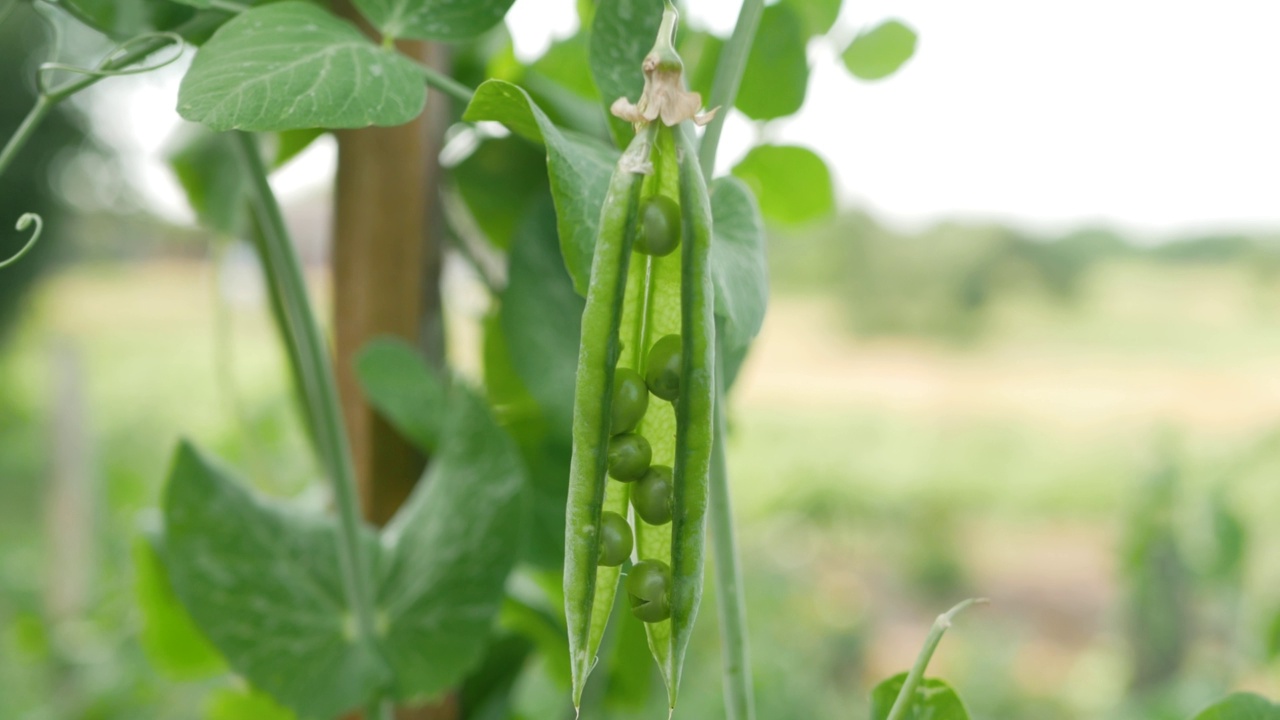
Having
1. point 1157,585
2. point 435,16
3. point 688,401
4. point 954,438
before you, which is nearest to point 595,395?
point 688,401

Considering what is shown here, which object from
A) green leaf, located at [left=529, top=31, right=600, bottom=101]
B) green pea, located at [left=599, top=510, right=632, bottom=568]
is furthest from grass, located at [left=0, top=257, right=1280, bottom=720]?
green pea, located at [left=599, top=510, right=632, bottom=568]

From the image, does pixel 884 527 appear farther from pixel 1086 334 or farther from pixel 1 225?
pixel 1 225

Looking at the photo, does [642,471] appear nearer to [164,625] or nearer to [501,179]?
[501,179]

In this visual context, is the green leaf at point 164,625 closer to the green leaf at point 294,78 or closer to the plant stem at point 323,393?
the plant stem at point 323,393

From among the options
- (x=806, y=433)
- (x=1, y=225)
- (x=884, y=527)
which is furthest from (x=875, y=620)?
(x=1, y=225)

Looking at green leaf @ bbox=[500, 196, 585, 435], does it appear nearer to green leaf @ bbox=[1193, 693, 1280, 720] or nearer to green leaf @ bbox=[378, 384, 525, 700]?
green leaf @ bbox=[378, 384, 525, 700]

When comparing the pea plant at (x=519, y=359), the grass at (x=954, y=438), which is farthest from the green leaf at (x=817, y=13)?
the grass at (x=954, y=438)

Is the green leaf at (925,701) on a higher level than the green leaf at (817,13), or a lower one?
lower
